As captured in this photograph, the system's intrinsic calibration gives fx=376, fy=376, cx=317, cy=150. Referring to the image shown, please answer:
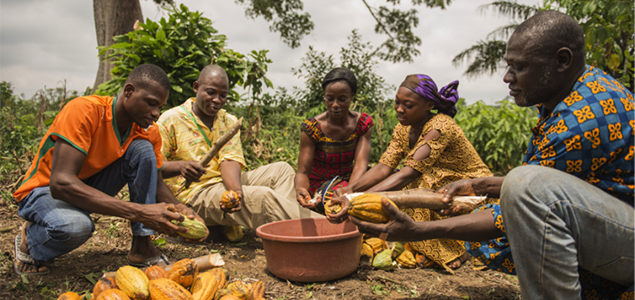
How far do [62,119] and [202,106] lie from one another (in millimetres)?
1452

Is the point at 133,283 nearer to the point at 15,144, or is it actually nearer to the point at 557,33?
the point at 557,33

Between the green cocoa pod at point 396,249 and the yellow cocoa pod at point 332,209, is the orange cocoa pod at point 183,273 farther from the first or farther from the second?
the green cocoa pod at point 396,249

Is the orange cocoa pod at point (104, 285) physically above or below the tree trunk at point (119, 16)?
below

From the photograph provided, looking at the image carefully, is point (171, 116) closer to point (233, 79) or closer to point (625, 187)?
point (233, 79)

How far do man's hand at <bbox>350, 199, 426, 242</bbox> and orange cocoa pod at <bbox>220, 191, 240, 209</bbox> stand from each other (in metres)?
1.62

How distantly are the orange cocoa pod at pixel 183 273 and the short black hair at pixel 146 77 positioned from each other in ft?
4.24

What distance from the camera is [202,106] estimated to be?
3807mm

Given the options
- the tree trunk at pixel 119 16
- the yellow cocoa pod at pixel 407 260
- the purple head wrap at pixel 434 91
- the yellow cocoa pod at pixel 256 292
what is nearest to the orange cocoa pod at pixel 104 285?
the yellow cocoa pod at pixel 256 292

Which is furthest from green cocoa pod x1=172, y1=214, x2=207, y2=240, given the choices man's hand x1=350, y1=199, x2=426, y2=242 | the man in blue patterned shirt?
the man in blue patterned shirt

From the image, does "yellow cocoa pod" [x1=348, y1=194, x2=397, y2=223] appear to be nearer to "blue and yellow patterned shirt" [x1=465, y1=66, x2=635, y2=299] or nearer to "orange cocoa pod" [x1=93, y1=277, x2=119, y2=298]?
"blue and yellow patterned shirt" [x1=465, y1=66, x2=635, y2=299]

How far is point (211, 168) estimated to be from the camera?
3.87 meters

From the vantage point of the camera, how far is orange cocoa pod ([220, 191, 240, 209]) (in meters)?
3.35

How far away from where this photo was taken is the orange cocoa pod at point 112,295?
1960 mm

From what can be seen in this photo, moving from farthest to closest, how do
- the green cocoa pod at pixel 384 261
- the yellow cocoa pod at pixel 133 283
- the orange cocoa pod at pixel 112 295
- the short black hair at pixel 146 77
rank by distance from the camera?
the green cocoa pod at pixel 384 261
the short black hair at pixel 146 77
the yellow cocoa pod at pixel 133 283
the orange cocoa pod at pixel 112 295
